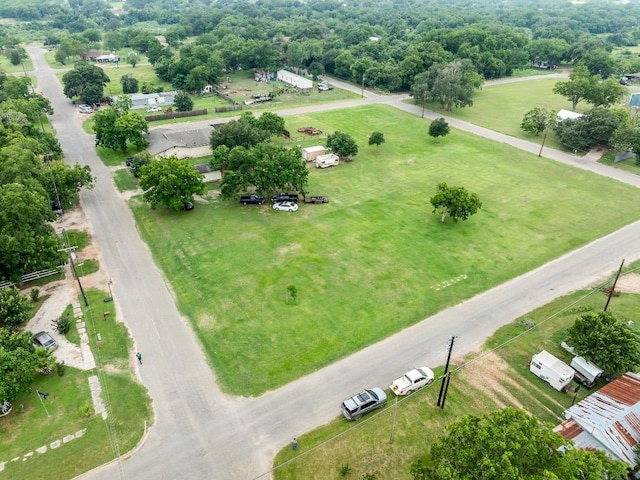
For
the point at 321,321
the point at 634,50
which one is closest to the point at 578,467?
the point at 321,321

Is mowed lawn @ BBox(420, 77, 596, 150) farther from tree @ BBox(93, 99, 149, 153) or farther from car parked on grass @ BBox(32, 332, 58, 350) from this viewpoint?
car parked on grass @ BBox(32, 332, 58, 350)

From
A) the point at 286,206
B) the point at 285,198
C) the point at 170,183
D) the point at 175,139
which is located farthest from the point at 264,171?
the point at 175,139

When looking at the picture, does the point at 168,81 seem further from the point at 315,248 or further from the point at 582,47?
the point at 582,47

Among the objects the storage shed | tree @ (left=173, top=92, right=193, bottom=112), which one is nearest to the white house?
tree @ (left=173, top=92, right=193, bottom=112)

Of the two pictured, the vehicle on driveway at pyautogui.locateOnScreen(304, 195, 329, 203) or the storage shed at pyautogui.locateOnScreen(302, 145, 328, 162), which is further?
the storage shed at pyautogui.locateOnScreen(302, 145, 328, 162)

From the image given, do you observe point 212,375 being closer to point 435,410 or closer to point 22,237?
point 435,410
